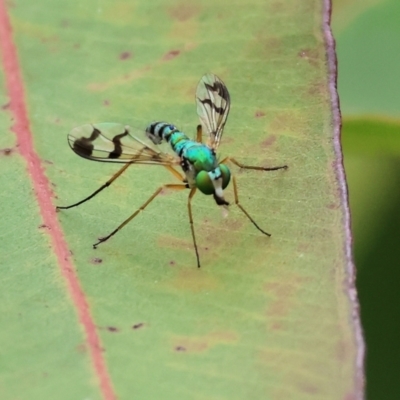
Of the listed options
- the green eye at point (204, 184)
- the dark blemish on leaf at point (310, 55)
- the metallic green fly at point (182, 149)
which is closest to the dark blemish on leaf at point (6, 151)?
the metallic green fly at point (182, 149)

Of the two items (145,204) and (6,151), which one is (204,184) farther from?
(6,151)

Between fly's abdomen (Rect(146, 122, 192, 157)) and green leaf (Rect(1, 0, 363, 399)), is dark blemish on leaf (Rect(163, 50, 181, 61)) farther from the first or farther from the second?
fly's abdomen (Rect(146, 122, 192, 157))

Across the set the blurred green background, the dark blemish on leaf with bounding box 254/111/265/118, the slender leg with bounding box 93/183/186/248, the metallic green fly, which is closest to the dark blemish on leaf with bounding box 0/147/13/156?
the metallic green fly

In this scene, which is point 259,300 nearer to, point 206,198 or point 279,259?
point 279,259

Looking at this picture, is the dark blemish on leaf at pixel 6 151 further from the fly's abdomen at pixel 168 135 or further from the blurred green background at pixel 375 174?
the blurred green background at pixel 375 174

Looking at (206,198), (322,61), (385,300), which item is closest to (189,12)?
(322,61)

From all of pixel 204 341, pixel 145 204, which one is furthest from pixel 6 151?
pixel 204 341
